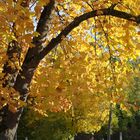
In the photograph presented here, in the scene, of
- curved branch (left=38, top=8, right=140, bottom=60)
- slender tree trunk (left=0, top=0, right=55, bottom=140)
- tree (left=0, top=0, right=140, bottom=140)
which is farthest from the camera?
slender tree trunk (left=0, top=0, right=55, bottom=140)

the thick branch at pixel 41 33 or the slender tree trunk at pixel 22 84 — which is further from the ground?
the thick branch at pixel 41 33

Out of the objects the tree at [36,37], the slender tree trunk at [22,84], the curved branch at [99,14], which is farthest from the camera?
the slender tree trunk at [22,84]

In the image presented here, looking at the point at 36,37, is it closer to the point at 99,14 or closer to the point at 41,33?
the point at 41,33

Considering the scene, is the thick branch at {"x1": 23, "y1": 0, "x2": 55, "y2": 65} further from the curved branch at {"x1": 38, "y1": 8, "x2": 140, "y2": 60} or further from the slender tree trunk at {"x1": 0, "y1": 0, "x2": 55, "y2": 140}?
the curved branch at {"x1": 38, "y1": 8, "x2": 140, "y2": 60}

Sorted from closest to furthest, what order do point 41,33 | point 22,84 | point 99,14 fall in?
1. point 99,14
2. point 22,84
3. point 41,33

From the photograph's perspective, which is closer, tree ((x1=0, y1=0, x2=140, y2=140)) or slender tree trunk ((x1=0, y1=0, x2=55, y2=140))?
tree ((x1=0, y1=0, x2=140, y2=140))

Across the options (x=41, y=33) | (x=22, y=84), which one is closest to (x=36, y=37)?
(x=41, y=33)

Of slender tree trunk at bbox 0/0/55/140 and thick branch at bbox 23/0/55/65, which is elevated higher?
thick branch at bbox 23/0/55/65

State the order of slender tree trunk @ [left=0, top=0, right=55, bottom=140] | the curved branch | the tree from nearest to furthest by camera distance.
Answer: the tree → the curved branch → slender tree trunk @ [left=0, top=0, right=55, bottom=140]

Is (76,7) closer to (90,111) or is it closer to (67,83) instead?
(67,83)

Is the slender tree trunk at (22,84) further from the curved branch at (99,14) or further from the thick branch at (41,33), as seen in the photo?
the curved branch at (99,14)

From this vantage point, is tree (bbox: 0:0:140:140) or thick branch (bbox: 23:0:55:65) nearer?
tree (bbox: 0:0:140:140)

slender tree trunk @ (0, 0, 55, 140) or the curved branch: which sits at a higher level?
the curved branch

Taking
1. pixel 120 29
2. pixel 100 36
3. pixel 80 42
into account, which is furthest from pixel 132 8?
pixel 80 42
